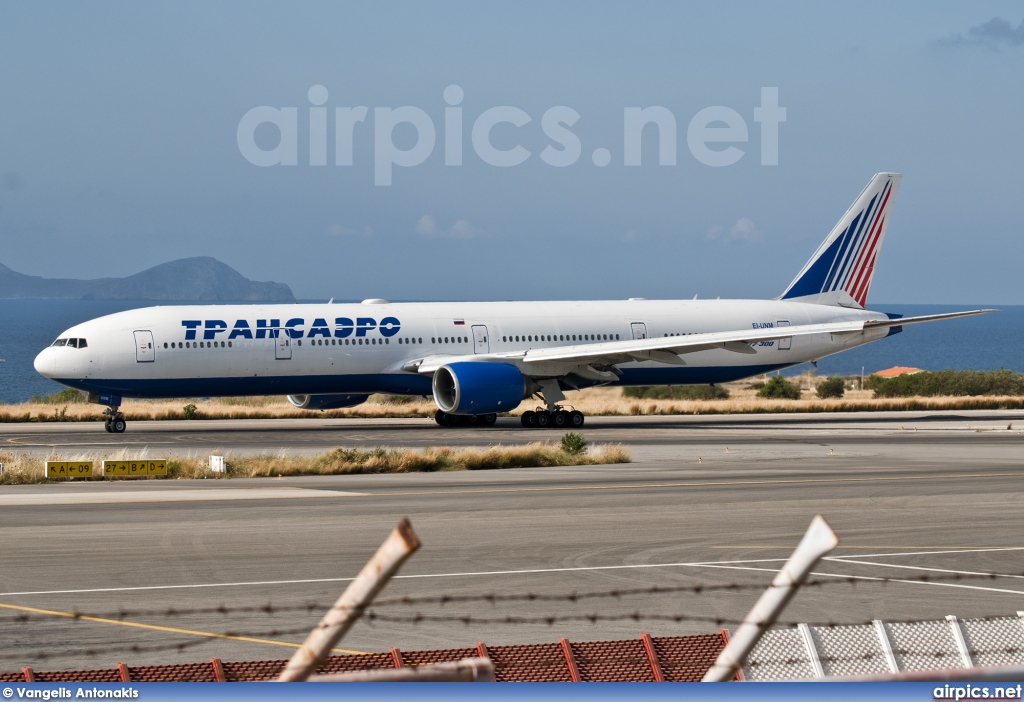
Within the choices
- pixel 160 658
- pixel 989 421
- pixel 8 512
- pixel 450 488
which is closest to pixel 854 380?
pixel 989 421

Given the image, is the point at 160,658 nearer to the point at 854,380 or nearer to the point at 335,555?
the point at 335,555

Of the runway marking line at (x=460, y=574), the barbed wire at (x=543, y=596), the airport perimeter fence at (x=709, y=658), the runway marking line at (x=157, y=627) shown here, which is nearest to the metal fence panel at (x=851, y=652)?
the airport perimeter fence at (x=709, y=658)

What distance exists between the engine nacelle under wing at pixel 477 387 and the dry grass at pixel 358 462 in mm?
7087

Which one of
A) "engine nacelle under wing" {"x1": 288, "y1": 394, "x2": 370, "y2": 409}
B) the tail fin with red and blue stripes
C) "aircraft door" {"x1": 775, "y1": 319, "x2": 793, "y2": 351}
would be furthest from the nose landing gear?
the tail fin with red and blue stripes

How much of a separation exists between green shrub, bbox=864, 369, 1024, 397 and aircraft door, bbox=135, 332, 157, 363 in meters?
50.1

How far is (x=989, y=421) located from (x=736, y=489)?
27794 mm

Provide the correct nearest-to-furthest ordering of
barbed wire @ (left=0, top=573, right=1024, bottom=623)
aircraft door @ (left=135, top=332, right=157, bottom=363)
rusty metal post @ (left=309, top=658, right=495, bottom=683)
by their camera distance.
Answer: rusty metal post @ (left=309, top=658, right=495, bottom=683), barbed wire @ (left=0, top=573, right=1024, bottom=623), aircraft door @ (left=135, top=332, right=157, bottom=363)

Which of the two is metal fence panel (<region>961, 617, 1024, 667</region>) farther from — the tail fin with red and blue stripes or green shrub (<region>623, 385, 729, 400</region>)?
green shrub (<region>623, 385, 729, 400</region>)

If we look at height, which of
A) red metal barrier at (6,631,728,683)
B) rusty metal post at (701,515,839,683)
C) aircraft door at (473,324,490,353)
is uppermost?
aircraft door at (473,324,490,353)

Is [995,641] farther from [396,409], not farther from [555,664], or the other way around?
[396,409]

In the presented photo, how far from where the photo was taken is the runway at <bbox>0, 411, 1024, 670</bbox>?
46.2ft

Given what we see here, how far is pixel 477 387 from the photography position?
141ft

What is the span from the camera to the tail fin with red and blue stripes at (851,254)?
54812 millimetres

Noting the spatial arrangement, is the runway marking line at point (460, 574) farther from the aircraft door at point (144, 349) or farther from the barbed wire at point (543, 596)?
the aircraft door at point (144, 349)
